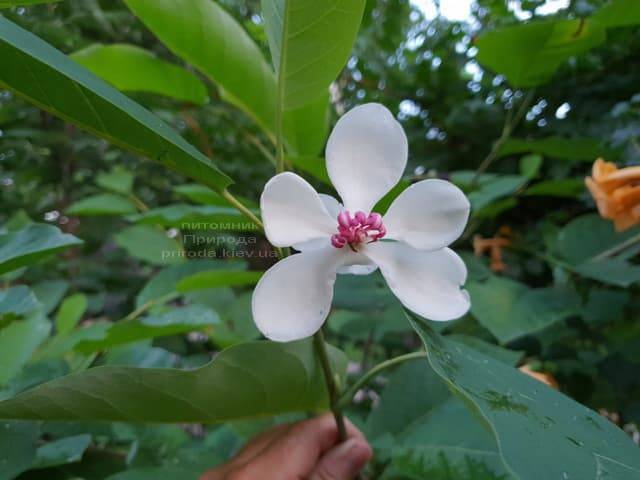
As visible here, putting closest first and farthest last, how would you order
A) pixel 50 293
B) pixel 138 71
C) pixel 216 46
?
pixel 216 46 → pixel 138 71 → pixel 50 293

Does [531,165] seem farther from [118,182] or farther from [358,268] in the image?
[118,182]

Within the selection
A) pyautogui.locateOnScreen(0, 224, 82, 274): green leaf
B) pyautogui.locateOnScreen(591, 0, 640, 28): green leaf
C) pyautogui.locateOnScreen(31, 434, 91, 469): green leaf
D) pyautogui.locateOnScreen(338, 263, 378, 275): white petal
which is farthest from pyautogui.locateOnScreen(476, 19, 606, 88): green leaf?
pyautogui.locateOnScreen(31, 434, 91, 469): green leaf

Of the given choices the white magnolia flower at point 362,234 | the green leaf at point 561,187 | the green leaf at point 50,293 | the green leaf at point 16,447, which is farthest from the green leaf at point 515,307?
the green leaf at point 50,293

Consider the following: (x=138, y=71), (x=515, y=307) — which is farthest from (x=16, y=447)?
(x=515, y=307)

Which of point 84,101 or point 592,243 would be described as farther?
point 592,243

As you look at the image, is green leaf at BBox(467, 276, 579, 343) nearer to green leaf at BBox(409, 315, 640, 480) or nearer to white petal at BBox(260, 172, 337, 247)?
green leaf at BBox(409, 315, 640, 480)

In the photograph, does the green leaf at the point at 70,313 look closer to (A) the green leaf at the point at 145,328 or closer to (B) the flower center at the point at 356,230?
(A) the green leaf at the point at 145,328
